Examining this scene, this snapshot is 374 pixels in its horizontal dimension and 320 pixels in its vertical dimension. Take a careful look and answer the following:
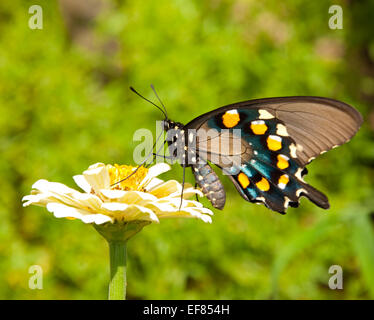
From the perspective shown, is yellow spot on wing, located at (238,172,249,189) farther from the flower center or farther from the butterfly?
the flower center

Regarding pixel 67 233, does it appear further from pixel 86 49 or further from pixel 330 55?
pixel 330 55

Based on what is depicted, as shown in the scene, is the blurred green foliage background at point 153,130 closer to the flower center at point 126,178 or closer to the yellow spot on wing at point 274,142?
the yellow spot on wing at point 274,142

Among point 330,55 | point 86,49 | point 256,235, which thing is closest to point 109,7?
point 86,49

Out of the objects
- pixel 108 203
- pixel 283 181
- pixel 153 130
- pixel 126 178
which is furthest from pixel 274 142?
pixel 153 130

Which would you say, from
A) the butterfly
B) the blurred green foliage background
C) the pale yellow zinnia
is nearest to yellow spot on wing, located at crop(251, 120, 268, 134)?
the butterfly

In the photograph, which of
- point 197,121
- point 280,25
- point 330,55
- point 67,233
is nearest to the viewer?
point 197,121

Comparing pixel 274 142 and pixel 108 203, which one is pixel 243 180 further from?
pixel 108 203

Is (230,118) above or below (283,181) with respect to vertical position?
above
